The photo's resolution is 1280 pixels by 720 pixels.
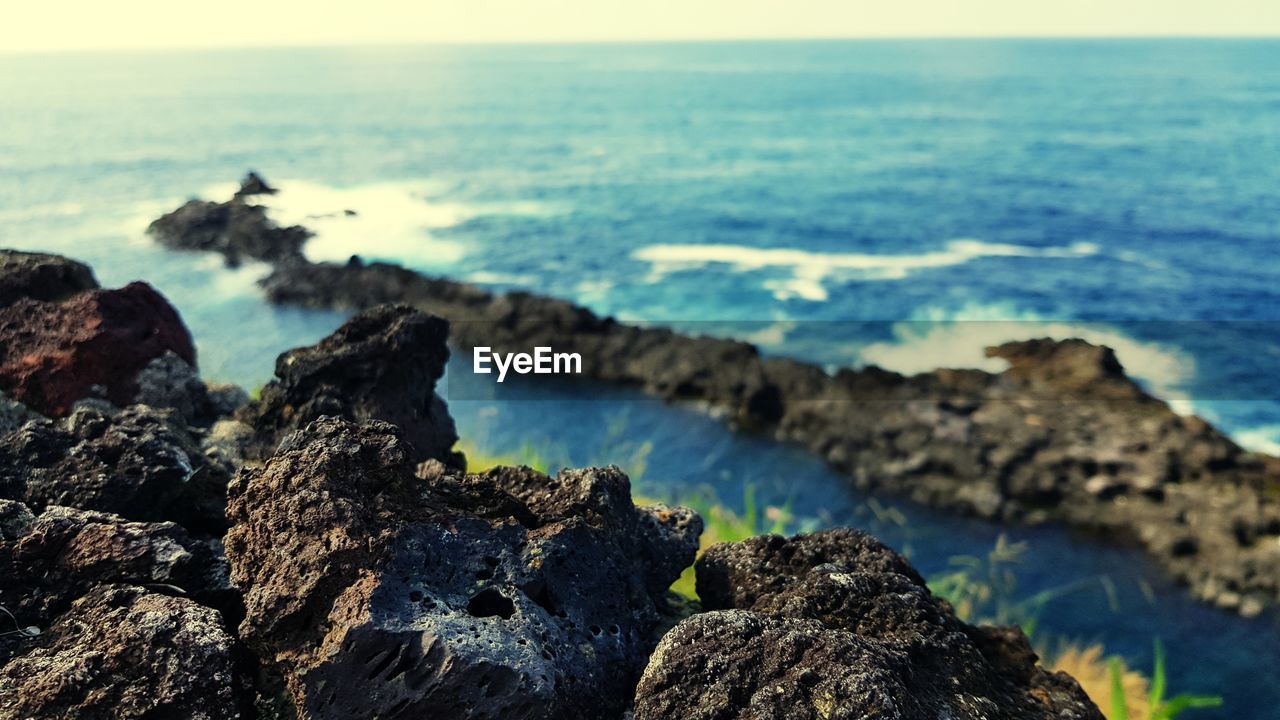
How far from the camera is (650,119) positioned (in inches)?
4063

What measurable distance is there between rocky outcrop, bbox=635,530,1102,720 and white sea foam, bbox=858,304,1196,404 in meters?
24.1

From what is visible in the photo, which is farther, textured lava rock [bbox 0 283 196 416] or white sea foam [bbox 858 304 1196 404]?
white sea foam [bbox 858 304 1196 404]

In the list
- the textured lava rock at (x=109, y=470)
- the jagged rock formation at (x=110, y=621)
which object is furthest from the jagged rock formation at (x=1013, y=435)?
the jagged rock formation at (x=110, y=621)

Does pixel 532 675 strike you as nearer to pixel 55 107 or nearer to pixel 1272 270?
pixel 1272 270

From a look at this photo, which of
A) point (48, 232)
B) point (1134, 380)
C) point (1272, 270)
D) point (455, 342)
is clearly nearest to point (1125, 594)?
point (1134, 380)

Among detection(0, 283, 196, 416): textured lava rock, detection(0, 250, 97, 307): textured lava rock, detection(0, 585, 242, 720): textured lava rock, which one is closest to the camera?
detection(0, 585, 242, 720): textured lava rock

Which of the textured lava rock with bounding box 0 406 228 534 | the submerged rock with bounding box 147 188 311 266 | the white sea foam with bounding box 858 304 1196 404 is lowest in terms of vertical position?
the white sea foam with bounding box 858 304 1196 404

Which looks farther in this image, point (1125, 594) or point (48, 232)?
point (48, 232)

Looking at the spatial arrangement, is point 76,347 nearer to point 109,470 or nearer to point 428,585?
point 109,470

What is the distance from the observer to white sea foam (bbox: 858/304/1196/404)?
29.2 m

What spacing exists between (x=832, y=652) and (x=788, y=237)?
46.4 metres

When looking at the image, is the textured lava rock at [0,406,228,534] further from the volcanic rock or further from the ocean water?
the volcanic rock

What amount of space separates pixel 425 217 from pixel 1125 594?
4333 centimetres

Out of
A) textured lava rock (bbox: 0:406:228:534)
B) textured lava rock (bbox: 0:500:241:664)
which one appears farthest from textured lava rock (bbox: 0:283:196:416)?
textured lava rock (bbox: 0:500:241:664)
